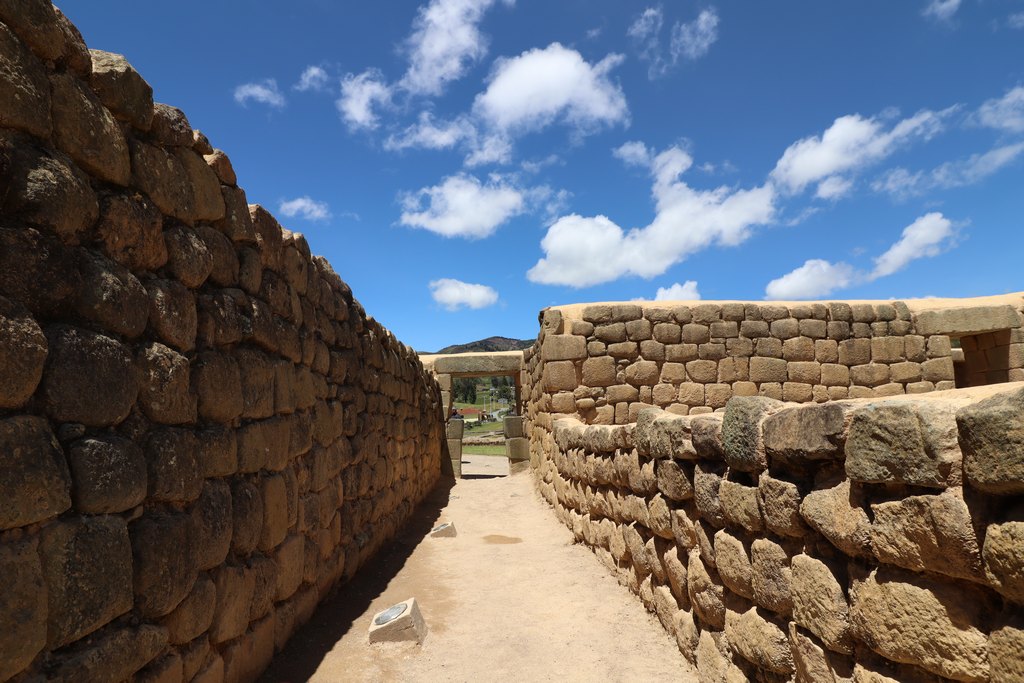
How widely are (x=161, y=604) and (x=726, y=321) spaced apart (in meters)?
8.43

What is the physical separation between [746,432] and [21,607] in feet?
8.89

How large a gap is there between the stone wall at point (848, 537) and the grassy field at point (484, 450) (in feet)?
59.1

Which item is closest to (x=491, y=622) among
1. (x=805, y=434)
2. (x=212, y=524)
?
(x=212, y=524)

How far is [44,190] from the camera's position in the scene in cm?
187

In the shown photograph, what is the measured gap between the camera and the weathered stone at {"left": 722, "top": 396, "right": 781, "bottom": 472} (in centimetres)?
269

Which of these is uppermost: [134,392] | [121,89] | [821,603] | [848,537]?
[121,89]

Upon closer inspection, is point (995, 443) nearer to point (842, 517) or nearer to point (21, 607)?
point (842, 517)

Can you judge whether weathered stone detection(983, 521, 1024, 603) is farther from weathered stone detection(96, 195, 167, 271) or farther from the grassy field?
the grassy field

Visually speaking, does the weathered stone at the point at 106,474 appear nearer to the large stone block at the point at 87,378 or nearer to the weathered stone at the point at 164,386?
the large stone block at the point at 87,378

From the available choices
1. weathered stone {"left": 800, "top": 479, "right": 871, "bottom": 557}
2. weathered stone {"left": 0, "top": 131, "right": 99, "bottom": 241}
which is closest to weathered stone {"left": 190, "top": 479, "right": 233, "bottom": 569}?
weathered stone {"left": 0, "top": 131, "right": 99, "bottom": 241}

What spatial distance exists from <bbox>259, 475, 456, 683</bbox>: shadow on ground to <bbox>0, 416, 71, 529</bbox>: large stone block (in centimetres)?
196

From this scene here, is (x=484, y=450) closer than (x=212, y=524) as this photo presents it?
No

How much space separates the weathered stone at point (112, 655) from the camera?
183cm

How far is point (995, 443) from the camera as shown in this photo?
1.50 meters
